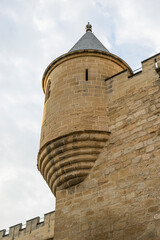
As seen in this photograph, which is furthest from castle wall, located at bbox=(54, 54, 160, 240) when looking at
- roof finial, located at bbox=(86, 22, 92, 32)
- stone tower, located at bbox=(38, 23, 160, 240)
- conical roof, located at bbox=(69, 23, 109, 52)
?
roof finial, located at bbox=(86, 22, 92, 32)

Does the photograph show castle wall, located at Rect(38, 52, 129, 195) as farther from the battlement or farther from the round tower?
the battlement

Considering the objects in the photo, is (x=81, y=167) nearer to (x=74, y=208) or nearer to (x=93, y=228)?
(x=74, y=208)

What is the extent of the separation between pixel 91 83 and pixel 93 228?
3745 millimetres

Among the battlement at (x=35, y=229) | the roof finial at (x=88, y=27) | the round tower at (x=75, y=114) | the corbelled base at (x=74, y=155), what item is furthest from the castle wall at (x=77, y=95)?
the battlement at (x=35, y=229)

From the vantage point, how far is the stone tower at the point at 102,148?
6.50 meters

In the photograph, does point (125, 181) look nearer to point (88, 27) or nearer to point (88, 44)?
point (88, 44)

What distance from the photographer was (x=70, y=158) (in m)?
7.74

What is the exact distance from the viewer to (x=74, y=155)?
7.72 meters

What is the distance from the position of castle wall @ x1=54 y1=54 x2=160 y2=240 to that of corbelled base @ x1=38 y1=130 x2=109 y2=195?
14cm

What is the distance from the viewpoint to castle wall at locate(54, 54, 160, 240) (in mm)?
6320

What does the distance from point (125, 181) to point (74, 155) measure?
1.44 metres


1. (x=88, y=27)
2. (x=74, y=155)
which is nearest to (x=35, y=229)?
(x=74, y=155)

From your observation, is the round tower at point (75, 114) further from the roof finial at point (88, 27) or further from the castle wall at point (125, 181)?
the roof finial at point (88, 27)

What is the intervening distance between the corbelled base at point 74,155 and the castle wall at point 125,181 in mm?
145
